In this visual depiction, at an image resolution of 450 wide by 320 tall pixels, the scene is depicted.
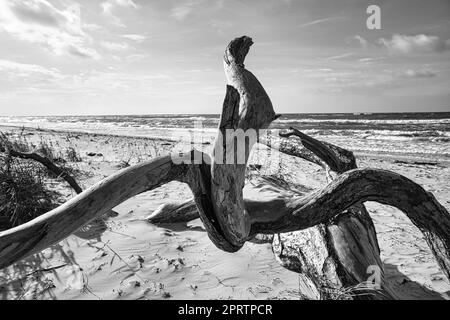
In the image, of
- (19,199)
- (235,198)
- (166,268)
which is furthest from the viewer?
(19,199)

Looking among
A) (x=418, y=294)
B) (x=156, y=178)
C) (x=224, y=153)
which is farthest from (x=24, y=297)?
(x=418, y=294)

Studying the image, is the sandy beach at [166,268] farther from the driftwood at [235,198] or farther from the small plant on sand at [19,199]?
the small plant on sand at [19,199]

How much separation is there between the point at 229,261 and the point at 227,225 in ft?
4.86

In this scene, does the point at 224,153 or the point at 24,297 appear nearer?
the point at 224,153

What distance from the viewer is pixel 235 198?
1998 mm

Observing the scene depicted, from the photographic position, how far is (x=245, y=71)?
2.13 meters

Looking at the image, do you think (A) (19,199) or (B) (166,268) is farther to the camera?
(A) (19,199)

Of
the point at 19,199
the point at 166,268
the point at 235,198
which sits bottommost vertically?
the point at 166,268

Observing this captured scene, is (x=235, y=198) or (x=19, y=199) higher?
(x=235, y=198)

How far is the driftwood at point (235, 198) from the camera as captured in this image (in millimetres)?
1432

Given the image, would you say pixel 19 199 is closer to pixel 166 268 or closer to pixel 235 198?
pixel 166 268

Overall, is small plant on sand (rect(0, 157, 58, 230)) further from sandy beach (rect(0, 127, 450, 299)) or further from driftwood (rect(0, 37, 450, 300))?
driftwood (rect(0, 37, 450, 300))

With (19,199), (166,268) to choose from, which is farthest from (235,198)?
(19,199)
